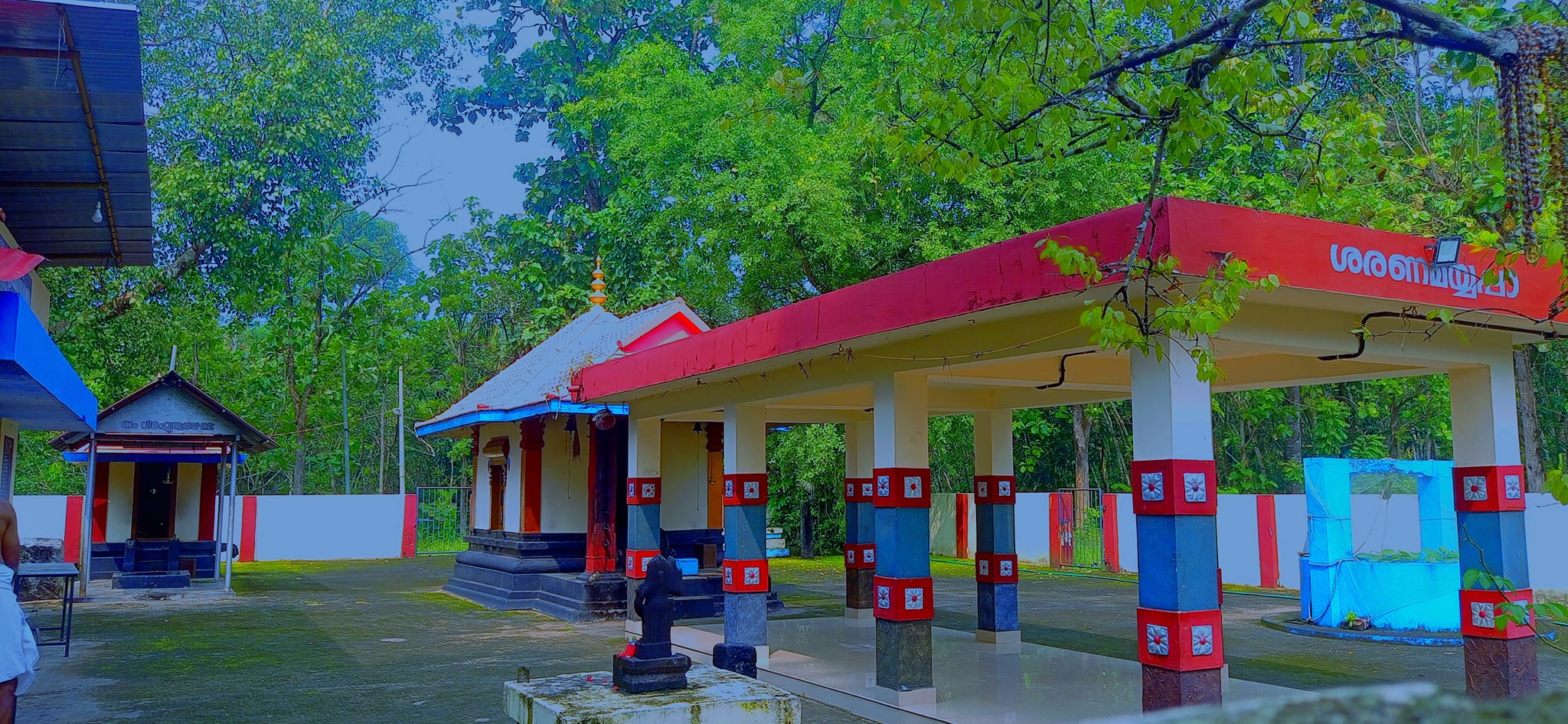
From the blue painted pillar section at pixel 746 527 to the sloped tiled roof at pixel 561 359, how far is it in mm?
4281

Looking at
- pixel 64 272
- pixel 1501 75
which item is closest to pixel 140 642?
pixel 64 272

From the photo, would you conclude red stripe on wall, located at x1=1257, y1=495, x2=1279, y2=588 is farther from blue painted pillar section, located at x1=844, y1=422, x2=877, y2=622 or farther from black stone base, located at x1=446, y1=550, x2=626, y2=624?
black stone base, located at x1=446, y1=550, x2=626, y2=624

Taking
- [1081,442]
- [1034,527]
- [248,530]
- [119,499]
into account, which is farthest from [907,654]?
[248,530]

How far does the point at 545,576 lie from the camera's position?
50.3 ft

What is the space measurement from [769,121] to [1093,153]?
11342 mm

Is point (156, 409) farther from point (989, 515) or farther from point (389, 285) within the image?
point (389, 285)

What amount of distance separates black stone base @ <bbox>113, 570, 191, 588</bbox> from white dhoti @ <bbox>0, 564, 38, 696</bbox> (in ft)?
45.9

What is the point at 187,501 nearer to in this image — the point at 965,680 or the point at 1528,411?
the point at 965,680

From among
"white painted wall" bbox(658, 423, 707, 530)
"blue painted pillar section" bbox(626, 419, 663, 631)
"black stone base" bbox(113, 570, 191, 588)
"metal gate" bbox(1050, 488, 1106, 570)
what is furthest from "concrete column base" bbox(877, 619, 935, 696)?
"black stone base" bbox(113, 570, 191, 588)

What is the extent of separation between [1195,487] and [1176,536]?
0.93ft

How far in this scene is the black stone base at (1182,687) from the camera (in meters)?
5.67

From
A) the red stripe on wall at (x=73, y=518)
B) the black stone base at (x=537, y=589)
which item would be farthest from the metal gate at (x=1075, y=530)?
the red stripe on wall at (x=73, y=518)

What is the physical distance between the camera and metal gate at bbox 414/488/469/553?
29047 mm

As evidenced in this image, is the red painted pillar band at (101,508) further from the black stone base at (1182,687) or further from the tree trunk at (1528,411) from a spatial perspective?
the tree trunk at (1528,411)
